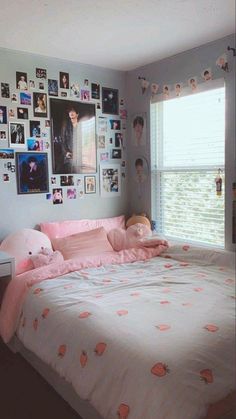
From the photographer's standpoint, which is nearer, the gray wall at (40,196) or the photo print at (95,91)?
the gray wall at (40,196)

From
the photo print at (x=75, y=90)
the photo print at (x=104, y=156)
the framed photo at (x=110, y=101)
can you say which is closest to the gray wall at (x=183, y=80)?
the framed photo at (x=110, y=101)

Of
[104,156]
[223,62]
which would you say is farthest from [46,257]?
[223,62]

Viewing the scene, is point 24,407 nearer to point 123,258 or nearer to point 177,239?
point 123,258

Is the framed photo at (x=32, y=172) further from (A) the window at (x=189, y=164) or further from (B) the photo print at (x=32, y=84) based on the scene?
(A) the window at (x=189, y=164)

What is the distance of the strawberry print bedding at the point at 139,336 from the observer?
1152mm

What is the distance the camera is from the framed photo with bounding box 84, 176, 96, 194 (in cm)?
293

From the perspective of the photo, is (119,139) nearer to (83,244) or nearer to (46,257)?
(83,244)

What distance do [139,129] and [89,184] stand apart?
66 centimetres

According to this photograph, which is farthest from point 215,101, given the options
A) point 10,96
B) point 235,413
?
point 235,413

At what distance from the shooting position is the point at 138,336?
1.36 meters

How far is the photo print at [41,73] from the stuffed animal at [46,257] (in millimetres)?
1293

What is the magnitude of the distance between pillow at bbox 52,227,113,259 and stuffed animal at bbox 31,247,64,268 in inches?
3.8

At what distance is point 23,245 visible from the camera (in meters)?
2.40

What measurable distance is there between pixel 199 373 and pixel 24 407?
1.01m
